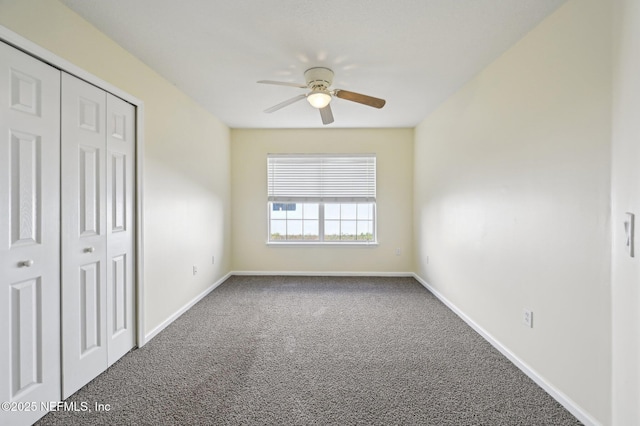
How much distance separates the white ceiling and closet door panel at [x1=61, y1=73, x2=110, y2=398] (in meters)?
0.61

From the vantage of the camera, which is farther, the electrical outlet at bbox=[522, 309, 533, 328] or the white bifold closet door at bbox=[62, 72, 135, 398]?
the electrical outlet at bbox=[522, 309, 533, 328]

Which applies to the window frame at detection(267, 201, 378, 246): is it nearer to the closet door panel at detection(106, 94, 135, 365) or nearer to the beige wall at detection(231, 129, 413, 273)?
the beige wall at detection(231, 129, 413, 273)

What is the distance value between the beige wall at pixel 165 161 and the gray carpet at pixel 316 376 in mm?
584

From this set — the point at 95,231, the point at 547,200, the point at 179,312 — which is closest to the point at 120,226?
the point at 95,231

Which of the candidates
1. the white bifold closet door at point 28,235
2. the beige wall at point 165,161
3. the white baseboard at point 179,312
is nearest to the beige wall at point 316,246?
the beige wall at point 165,161

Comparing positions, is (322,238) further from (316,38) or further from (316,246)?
(316,38)

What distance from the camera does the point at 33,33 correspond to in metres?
1.64

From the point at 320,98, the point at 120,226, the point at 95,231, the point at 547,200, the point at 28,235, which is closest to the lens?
the point at 28,235

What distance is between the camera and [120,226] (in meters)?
2.33

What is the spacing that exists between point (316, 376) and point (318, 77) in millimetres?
2429

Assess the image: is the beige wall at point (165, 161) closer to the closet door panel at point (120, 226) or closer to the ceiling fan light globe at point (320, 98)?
the closet door panel at point (120, 226)

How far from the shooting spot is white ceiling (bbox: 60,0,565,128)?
1834mm

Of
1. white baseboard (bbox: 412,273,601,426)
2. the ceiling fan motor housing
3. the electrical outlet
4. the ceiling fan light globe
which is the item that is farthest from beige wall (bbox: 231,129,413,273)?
the electrical outlet

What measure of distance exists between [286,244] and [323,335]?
90.5 inches
